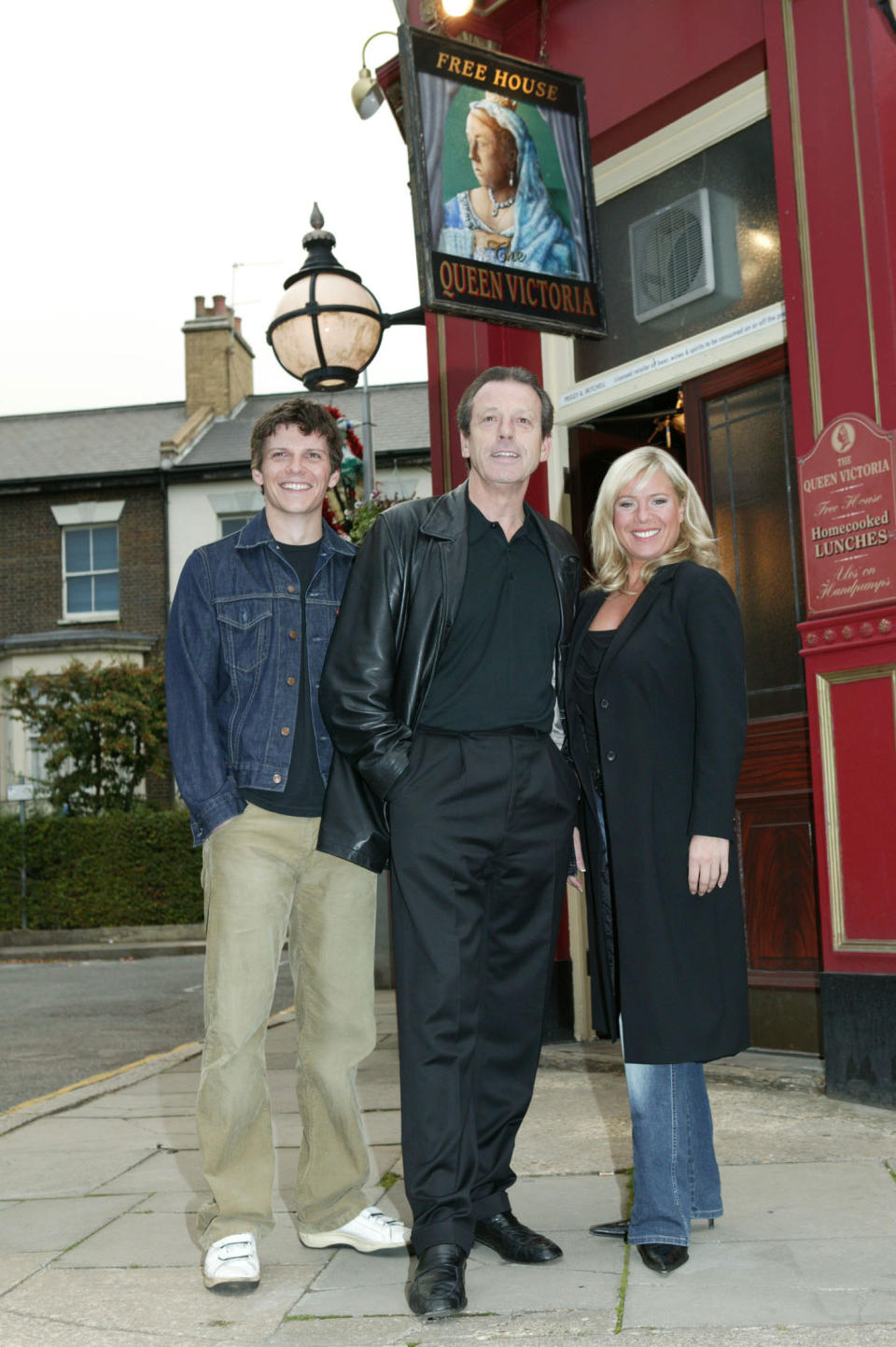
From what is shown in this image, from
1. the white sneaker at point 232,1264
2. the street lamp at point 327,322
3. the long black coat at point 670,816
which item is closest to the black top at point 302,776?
the long black coat at point 670,816

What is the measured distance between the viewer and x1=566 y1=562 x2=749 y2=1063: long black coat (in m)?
3.41

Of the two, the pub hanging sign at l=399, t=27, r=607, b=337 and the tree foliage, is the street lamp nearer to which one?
the pub hanging sign at l=399, t=27, r=607, b=337

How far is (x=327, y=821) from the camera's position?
3.51 metres

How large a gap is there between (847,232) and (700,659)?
2.86 meters

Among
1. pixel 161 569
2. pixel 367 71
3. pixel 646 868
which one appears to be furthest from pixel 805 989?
pixel 161 569

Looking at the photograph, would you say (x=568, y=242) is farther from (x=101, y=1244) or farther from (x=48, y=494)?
(x=48, y=494)

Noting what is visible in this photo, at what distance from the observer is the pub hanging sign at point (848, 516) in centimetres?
529

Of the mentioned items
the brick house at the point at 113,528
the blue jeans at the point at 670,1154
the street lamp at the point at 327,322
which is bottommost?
the blue jeans at the point at 670,1154

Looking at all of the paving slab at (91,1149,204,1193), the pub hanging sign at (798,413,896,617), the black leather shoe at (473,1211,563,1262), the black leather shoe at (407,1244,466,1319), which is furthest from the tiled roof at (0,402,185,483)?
the black leather shoe at (407,1244,466,1319)

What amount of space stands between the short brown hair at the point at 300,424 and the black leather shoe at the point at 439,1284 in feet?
6.55

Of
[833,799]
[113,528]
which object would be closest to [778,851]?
[833,799]

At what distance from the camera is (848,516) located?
5449 mm

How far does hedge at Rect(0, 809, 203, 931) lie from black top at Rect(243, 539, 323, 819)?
18.9 m

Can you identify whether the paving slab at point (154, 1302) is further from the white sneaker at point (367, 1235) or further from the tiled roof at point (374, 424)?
the tiled roof at point (374, 424)
